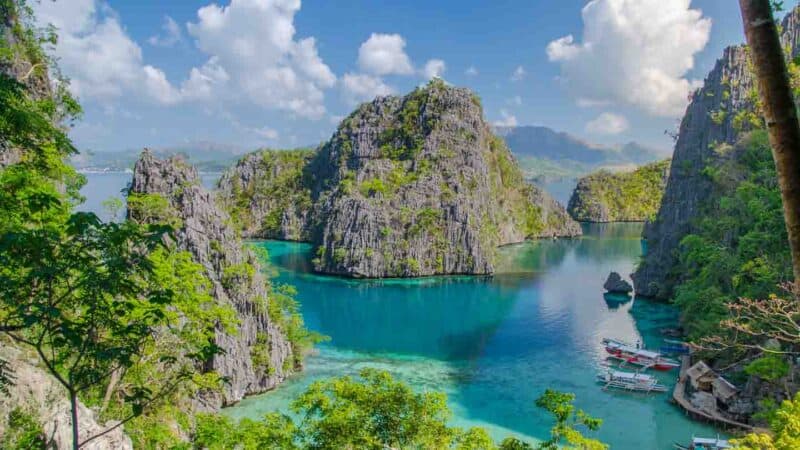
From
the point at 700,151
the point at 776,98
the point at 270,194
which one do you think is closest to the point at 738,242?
the point at 700,151

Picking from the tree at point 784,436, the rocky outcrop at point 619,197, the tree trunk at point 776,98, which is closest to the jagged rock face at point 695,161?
the tree at point 784,436

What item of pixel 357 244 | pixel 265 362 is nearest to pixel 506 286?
pixel 357 244

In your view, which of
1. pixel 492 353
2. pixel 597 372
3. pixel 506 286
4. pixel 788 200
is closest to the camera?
pixel 788 200

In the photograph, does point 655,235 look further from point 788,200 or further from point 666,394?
point 788,200

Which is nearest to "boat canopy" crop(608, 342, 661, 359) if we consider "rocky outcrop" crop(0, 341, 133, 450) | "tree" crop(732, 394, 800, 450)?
"tree" crop(732, 394, 800, 450)

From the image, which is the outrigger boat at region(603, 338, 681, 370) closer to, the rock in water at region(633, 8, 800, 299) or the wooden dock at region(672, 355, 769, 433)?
the wooden dock at region(672, 355, 769, 433)

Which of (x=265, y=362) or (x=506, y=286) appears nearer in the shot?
(x=265, y=362)
